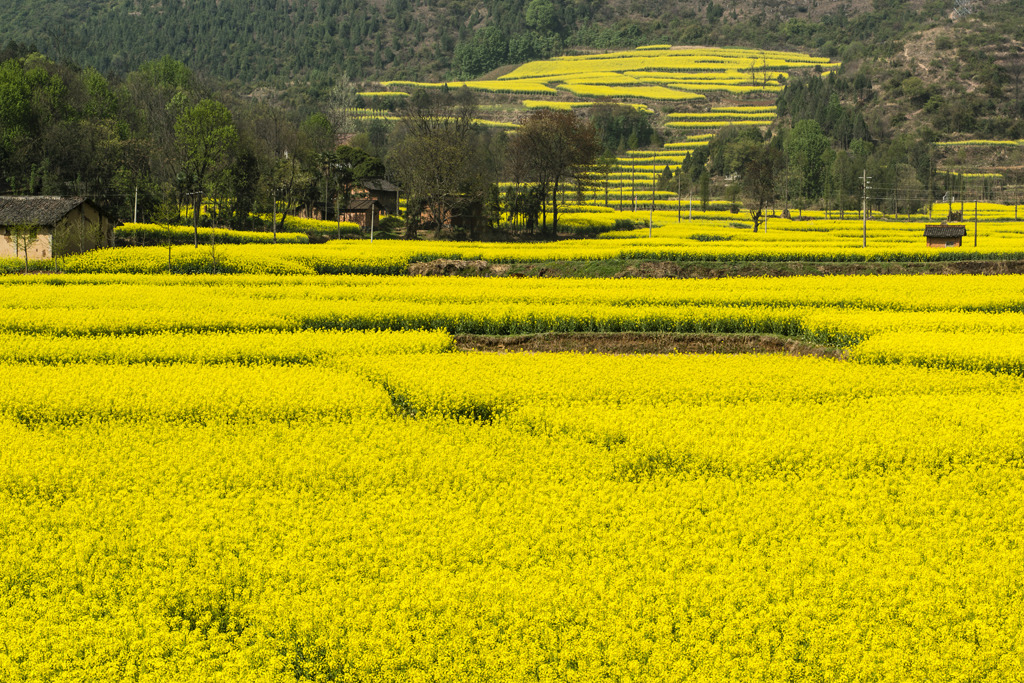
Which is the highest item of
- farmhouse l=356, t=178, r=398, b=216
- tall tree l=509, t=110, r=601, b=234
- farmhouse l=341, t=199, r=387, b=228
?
tall tree l=509, t=110, r=601, b=234

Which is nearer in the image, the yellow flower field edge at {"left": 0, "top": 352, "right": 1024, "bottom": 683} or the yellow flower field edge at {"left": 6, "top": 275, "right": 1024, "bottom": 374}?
the yellow flower field edge at {"left": 0, "top": 352, "right": 1024, "bottom": 683}

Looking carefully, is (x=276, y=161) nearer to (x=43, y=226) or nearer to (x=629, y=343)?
(x=43, y=226)

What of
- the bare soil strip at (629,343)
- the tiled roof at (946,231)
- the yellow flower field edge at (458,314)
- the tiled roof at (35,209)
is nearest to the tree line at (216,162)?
the tiled roof at (35,209)

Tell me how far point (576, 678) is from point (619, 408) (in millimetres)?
11168

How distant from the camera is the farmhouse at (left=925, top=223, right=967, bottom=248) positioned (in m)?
→ 70.2

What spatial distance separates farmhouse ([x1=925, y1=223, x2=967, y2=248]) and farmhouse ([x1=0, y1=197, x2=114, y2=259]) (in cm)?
6091

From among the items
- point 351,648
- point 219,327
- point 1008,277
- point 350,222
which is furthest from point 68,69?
point 351,648

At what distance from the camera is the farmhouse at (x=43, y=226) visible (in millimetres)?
56281

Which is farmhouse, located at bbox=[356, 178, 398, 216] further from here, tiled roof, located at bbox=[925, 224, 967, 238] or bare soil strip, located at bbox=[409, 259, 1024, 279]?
tiled roof, located at bbox=[925, 224, 967, 238]

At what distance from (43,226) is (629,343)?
137 ft

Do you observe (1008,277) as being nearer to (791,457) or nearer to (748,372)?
(748,372)

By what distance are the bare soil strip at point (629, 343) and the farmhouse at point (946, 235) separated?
44173 mm

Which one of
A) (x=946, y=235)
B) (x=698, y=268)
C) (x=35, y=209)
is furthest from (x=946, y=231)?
(x=35, y=209)

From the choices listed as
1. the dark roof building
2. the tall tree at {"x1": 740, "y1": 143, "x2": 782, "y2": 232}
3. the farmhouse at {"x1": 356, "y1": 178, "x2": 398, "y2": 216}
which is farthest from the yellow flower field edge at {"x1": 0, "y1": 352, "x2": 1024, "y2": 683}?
the dark roof building
